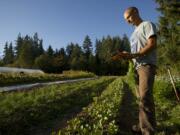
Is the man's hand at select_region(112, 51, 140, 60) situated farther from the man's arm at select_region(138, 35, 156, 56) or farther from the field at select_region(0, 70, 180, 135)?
the field at select_region(0, 70, 180, 135)

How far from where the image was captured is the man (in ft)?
17.1

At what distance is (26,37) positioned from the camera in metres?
126

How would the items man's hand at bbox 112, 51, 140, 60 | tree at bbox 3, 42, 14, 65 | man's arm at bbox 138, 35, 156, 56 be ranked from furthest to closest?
1. tree at bbox 3, 42, 14, 65
2. man's hand at bbox 112, 51, 140, 60
3. man's arm at bbox 138, 35, 156, 56

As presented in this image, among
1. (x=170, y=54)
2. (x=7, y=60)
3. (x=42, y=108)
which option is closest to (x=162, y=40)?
(x=170, y=54)

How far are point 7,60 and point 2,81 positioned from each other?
279ft

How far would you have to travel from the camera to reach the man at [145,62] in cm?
522

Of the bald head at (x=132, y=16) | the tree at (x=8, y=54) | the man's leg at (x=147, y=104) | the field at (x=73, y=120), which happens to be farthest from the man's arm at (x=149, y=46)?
the tree at (x=8, y=54)

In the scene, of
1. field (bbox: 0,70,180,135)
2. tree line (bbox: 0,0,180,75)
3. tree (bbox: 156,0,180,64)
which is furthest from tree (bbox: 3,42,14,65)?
field (bbox: 0,70,180,135)

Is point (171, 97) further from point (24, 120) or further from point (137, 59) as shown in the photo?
point (137, 59)

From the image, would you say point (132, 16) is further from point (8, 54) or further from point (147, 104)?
point (8, 54)

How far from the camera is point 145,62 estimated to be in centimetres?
534

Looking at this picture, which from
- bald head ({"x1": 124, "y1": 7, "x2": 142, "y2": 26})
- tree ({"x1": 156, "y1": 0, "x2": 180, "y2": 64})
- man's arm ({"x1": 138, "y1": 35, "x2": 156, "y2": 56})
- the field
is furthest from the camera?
tree ({"x1": 156, "y1": 0, "x2": 180, "y2": 64})

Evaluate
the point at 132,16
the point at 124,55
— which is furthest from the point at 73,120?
the point at 132,16

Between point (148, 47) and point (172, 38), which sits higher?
point (172, 38)
